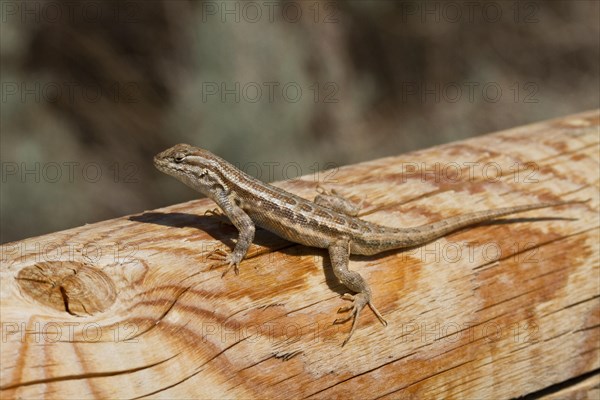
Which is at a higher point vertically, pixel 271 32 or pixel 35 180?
pixel 271 32

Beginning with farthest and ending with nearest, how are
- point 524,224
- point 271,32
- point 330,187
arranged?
point 271,32 < point 330,187 < point 524,224

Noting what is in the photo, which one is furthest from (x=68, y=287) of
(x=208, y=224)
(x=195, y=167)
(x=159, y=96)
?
(x=159, y=96)

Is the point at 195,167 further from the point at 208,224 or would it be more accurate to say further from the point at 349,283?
the point at 349,283

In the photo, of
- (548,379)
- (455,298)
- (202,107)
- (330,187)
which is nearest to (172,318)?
(455,298)

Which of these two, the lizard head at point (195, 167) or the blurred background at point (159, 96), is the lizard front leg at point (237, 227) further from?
the blurred background at point (159, 96)

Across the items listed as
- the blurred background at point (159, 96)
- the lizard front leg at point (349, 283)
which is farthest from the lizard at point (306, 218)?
the blurred background at point (159, 96)

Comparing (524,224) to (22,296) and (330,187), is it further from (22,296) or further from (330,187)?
(22,296)
